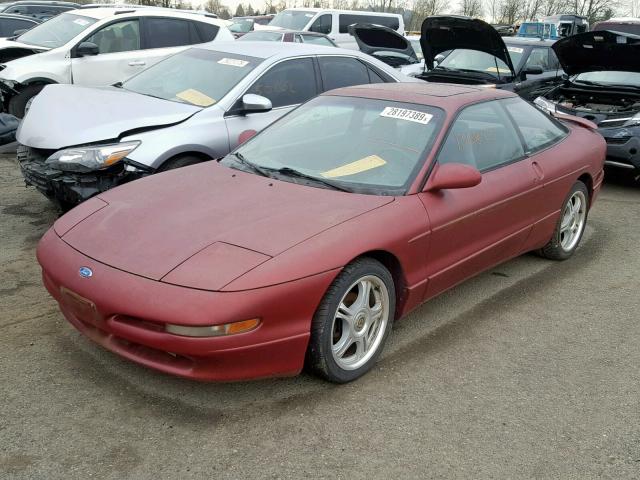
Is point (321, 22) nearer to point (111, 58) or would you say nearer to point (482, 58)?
point (482, 58)

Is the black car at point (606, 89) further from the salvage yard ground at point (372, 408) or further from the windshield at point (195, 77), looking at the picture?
the windshield at point (195, 77)

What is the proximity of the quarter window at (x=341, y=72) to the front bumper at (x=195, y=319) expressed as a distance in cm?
371

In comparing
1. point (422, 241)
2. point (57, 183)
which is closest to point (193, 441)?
point (422, 241)

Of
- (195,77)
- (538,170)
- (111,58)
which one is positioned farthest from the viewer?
(111,58)

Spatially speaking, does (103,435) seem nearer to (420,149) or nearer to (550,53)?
(420,149)

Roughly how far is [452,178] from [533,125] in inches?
62.2

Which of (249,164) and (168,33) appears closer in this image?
(249,164)

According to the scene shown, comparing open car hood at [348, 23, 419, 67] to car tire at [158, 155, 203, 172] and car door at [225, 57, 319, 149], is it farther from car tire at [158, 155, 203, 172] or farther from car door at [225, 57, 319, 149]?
car tire at [158, 155, 203, 172]

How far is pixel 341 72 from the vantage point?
20.8 ft

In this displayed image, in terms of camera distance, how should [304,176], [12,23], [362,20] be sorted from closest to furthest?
1. [304,176]
2. [12,23]
3. [362,20]

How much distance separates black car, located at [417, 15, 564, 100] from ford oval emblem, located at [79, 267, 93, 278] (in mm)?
6778

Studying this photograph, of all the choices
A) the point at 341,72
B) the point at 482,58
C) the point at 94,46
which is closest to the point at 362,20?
the point at 482,58

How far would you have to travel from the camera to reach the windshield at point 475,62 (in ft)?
31.3

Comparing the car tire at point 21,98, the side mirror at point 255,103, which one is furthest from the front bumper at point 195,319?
the car tire at point 21,98
